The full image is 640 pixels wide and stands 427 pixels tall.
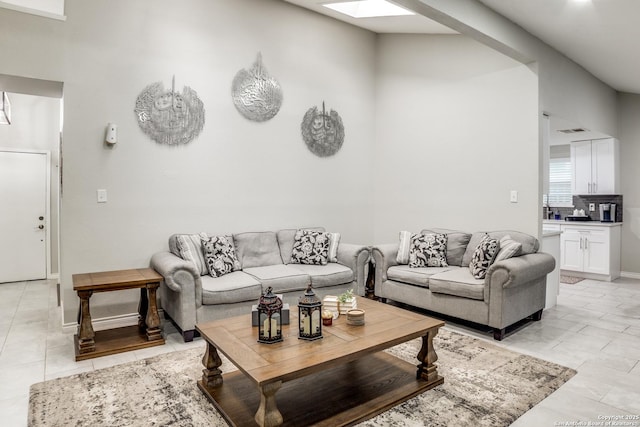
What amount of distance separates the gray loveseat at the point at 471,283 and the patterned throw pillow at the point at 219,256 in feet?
5.15

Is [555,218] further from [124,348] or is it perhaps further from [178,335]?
[124,348]

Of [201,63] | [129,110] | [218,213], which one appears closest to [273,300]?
[218,213]

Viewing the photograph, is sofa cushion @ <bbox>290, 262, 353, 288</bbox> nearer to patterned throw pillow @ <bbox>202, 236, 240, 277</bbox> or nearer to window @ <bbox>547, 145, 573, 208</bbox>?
patterned throw pillow @ <bbox>202, 236, 240, 277</bbox>

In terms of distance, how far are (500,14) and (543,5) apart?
360mm

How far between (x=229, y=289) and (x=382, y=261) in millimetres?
1728

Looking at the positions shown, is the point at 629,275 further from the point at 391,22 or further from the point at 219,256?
the point at 219,256

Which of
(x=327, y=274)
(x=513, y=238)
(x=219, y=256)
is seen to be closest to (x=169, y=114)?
(x=219, y=256)

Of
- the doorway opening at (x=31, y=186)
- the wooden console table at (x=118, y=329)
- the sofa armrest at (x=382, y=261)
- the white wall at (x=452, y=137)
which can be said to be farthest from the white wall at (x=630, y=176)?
the doorway opening at (x=31, y=186)

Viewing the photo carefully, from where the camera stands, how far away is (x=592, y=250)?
595 cm

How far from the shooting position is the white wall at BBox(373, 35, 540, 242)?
4277 mm

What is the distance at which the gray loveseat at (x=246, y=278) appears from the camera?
11.0ft

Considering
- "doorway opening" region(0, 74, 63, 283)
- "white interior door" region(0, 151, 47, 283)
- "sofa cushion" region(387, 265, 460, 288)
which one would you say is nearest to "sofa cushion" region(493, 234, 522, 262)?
"sofa cushion" region(387, 265, 460, 288)

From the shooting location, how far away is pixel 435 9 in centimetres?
298

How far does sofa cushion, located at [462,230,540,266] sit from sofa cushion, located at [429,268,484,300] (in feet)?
1.22
